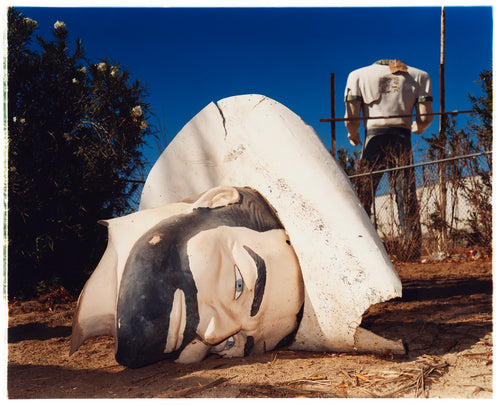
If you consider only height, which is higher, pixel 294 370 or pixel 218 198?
pixel 218 198

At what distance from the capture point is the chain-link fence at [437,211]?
5020 mm

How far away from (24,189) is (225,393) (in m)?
2.39

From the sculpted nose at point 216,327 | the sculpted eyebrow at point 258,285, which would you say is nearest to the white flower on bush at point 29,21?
the sculpted eyebrow at point 258,285

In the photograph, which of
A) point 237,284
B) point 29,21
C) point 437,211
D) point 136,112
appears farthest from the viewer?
point 437,211

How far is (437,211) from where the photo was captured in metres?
5.39

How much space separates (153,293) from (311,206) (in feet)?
2.53

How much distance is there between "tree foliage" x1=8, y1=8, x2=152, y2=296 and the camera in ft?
10.5

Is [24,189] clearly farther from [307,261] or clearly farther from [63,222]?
[307,261]

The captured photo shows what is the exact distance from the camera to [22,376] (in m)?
2.03

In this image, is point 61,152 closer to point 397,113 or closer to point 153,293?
point 153,293

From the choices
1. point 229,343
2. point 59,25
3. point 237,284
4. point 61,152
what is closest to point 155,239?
point 237,284

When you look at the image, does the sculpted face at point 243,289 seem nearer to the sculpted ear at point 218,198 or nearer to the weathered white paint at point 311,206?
the weathered white paint at point 311,206

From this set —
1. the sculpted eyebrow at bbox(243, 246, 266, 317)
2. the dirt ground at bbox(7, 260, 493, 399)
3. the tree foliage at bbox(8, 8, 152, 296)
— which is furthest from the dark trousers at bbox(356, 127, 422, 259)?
the sculpted eyebrow at bbox(243, 246, 266, 317)
